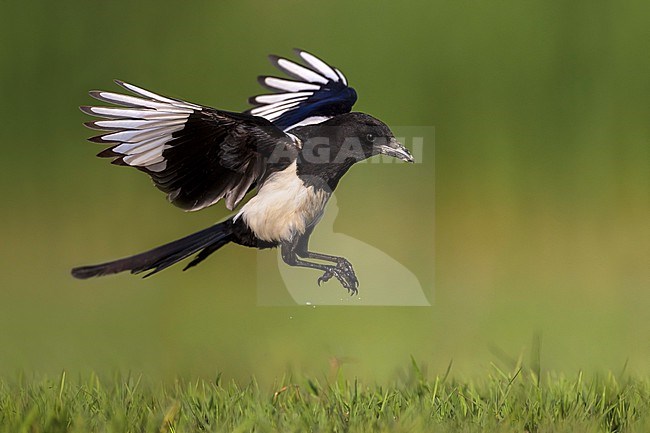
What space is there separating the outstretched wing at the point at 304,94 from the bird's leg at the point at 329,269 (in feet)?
1.32

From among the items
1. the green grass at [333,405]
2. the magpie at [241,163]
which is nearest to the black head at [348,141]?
the magpie at [241,163]

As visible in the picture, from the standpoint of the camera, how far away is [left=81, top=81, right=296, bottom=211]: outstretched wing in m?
1.98

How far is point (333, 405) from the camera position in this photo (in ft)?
6.23

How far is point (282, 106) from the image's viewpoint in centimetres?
254

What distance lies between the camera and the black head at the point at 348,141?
2105 millimetres

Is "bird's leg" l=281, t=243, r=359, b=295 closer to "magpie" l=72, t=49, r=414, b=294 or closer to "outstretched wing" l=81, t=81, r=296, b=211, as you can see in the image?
"magpie" l=72, t=49, r=414, b=294

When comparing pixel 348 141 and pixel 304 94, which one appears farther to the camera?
pixel 304 94

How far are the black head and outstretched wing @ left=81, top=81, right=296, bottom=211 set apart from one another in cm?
6

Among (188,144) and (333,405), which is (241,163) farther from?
(333,405)

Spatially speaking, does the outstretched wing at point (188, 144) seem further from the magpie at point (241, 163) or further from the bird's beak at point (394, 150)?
the bird's beak at point (394, 150)

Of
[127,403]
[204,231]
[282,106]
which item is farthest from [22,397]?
[282,106]

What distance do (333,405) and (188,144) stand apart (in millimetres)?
633

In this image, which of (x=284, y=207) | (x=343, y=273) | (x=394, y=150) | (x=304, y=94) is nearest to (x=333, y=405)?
(x=343, y=273)

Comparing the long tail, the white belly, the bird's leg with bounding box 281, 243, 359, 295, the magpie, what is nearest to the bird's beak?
the magpie
